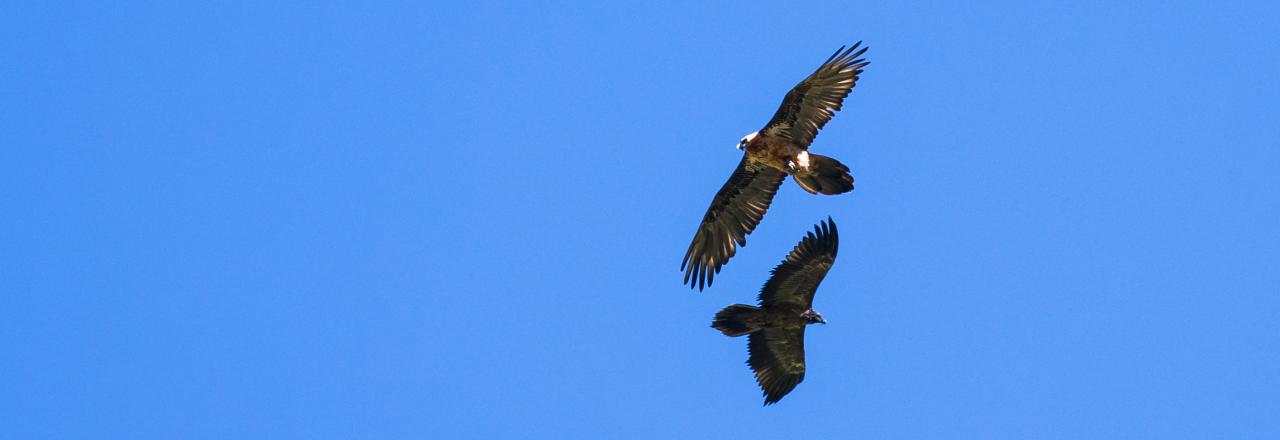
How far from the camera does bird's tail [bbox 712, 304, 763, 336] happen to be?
990 inches

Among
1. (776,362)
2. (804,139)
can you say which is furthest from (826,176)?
(776,362)

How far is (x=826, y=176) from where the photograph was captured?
2495 cm

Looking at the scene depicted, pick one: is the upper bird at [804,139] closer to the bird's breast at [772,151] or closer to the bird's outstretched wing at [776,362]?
the bird's breast at [772,151]

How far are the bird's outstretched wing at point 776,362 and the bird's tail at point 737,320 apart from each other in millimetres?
771

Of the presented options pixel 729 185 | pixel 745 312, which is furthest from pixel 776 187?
pixel 745 312

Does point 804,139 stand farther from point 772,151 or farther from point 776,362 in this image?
point 776,362

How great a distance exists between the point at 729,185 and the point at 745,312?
7.34ft

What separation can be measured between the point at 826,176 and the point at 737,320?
214 centimetres

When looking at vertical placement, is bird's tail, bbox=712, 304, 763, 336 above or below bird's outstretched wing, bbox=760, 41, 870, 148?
below

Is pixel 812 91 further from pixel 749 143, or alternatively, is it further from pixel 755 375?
pixel 755 375

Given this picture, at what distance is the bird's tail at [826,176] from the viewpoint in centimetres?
2484

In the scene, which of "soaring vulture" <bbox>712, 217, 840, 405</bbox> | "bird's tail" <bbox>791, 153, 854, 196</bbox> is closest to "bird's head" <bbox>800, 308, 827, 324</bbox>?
"soaring vulture" <bbox>712, 217, 840, 405</bbox>

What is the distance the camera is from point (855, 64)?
82.3ft

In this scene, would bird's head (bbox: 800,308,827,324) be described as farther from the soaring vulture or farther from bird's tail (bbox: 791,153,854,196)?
bird's tail (bbox: 791,153,854,196)
